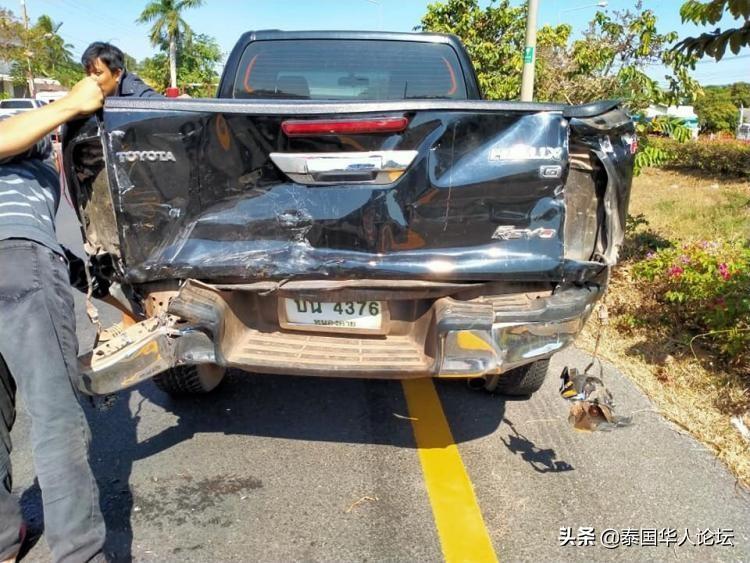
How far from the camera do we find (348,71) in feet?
14.0

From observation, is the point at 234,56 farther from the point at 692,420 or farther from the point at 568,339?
the point at 692,420

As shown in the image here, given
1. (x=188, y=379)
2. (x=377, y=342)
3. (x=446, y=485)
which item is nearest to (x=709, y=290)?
(x=446, y=485)

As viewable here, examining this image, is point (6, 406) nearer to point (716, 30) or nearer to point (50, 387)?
point (50, 387)

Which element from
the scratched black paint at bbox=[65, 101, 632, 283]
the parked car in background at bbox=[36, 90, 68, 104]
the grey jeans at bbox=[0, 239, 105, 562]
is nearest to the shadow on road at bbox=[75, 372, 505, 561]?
the grey jeans at bbox=[0, 239, 105, 562]

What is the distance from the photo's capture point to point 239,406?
11.8 feet

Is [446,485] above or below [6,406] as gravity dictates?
below

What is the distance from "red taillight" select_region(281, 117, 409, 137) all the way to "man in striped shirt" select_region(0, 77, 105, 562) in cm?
77

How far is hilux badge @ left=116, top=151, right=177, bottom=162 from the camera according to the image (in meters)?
2.46

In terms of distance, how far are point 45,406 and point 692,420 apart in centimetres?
311

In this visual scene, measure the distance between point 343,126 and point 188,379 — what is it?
5.66 ft

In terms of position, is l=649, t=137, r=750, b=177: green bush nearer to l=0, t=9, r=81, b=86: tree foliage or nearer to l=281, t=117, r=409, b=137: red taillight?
l=281, t=117, r=409, b=137: red taillight

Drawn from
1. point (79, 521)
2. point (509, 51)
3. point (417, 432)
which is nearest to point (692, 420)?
point (417, 432)

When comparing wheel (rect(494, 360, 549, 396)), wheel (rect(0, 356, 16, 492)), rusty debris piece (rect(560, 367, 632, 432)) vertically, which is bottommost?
wheel (rect(494, 360, 549, 396))

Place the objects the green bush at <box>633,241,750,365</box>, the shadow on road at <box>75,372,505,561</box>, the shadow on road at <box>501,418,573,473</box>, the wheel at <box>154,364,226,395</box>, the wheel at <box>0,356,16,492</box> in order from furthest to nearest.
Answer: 1. the green bush at <box>633,241,750,365</box>
2. the wheel at <box>154,364,226,395</box>
3. the shadow on road at <box>75,372,505,561</box>
4. the shadow on road at <box>501,418,573,473</box>
5. the wheel at <box>0,356,16,492</box>
